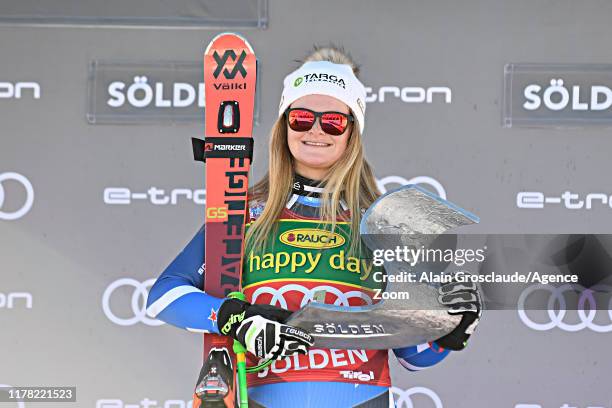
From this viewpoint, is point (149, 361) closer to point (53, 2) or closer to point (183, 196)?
point (183, 196)

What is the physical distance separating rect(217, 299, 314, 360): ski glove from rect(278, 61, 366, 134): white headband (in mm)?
588

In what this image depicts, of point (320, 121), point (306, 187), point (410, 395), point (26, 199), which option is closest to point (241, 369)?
point (306, 187)

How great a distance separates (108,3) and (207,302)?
235 centimetres

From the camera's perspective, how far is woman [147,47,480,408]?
8.08 ft

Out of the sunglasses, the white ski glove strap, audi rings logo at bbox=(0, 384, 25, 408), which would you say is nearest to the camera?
the white ski glove strap

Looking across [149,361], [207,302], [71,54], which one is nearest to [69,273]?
[149,361]

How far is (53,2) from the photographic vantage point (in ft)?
14.5

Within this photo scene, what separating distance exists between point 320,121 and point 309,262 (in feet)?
1.20

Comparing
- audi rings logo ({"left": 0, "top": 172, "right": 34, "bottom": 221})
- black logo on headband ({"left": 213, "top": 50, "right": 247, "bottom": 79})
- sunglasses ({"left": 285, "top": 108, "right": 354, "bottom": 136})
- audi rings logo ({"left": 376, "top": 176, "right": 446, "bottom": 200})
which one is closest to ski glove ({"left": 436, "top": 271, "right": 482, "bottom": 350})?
sunglasses ({"left": 285, "top": 108, "right": 354, "bottom": 136})

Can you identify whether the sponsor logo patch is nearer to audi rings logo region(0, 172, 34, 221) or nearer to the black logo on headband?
the black logo on headband

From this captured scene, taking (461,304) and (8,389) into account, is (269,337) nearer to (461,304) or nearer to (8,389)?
(461,304)

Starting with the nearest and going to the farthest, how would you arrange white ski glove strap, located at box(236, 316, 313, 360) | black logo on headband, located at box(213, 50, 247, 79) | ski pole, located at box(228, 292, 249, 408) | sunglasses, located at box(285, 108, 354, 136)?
white ski glove strap, located at box(236, 316, 313, 360) → ski pole, located at box(228, 292, 249, 408) → sunglasses, located at box(285, 108, 354, 136) → black logo on headband, located at box(213, 50, 247, 79)

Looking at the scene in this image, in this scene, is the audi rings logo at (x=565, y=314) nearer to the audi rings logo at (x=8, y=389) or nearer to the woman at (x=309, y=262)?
the woman at (x=309, y=262)

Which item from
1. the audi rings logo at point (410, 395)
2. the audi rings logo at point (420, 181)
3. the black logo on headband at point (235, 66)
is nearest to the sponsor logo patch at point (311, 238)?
the black logo on headband at point (235, 66)
